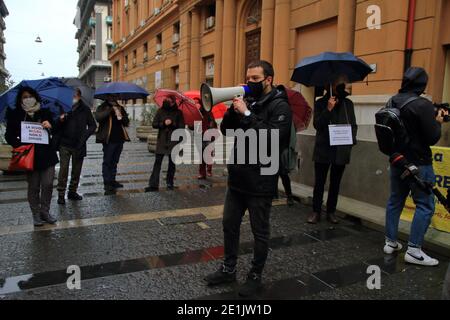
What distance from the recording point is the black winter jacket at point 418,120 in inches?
145

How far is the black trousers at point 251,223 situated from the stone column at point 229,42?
1355 cm

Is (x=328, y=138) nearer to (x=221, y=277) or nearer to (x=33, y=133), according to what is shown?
(x=221, y=277)

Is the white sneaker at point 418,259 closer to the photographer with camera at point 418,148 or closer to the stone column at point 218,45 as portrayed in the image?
the photographer with camera at point 418,148

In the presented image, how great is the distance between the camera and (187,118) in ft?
25.2

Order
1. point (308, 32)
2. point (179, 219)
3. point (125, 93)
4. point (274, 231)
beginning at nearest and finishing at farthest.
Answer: point (274, 231) → point (179, 219) → point (125, 93) → point (308, 32)

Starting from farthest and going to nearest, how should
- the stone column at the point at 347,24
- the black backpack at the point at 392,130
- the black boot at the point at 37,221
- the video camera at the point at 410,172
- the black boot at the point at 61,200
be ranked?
the stone column at the point at 347,24
the black boot at the point at 61,200
the black boot at the point at 37,221
the black backpack at the point at 392,130
the video camera at the point at 410,172

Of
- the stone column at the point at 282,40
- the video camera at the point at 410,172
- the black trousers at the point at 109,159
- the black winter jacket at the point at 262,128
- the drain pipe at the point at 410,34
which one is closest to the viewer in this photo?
the black winter jacket at the point at 262,128

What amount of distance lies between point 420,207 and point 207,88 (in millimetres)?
2461

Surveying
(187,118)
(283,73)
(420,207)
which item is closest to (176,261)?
(420,207)

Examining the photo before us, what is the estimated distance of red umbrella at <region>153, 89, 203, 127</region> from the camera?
7.09 m

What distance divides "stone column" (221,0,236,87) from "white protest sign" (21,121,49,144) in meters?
12.2

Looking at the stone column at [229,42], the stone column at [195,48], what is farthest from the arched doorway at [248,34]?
the stone column at [195,48]

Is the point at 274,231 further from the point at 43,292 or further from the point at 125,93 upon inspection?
the point at 125,93

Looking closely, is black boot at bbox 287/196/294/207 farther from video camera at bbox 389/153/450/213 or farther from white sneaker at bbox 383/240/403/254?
video camera at bbox 389/153/450/213
